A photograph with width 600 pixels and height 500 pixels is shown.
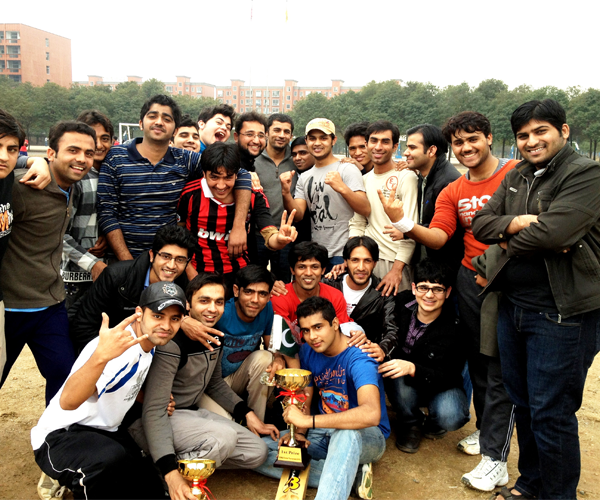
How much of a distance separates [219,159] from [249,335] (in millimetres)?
1468

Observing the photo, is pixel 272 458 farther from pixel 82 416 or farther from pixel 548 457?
pixel 548 457

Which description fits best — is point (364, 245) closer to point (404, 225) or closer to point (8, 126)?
point (404, 225)

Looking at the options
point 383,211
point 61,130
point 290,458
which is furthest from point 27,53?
point 290,458

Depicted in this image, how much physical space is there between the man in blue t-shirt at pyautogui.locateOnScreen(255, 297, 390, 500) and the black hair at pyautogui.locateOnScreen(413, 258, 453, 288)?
0.90 metres

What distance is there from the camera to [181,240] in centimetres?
352

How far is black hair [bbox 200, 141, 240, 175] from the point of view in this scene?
3.93m

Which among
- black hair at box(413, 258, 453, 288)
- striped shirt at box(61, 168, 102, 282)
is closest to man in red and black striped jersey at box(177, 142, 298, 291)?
striped shirt at box(61, 168, 102, 282)

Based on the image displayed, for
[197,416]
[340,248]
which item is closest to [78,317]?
[197,416]

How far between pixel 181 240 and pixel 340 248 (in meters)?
1.85

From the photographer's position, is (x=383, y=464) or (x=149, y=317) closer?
(x=149, y=317)

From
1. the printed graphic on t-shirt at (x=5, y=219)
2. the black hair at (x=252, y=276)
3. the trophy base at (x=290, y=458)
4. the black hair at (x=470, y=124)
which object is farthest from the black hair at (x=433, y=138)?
the printed graphic on t-shirt at (x=5, y=219)

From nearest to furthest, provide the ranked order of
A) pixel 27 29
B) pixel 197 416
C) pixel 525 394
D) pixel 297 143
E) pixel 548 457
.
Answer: pixel 548 457 < pixel 525 394 < pixel 197 416 < pixel 297 143 < pixel 27 29

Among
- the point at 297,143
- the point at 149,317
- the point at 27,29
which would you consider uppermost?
the point at 27,29

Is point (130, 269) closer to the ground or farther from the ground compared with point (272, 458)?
farther from the ground
